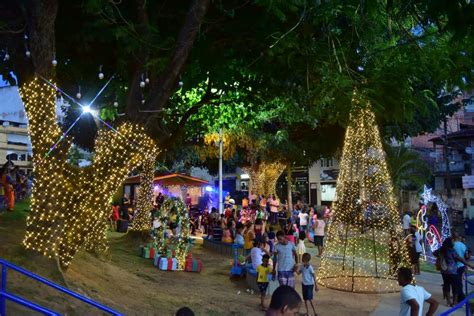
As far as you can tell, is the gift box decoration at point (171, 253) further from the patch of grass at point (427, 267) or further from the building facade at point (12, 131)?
the building facade at point (12, 131)

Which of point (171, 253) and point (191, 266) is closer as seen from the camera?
point (191, 266)

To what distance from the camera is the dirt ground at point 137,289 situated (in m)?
7.70

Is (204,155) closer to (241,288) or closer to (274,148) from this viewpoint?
(274,148)

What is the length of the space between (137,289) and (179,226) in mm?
4321

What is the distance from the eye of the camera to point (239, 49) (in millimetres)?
11164

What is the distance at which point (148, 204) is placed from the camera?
63.1 feet

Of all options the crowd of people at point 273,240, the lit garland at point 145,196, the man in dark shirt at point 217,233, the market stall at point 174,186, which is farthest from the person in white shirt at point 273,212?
the lit garland at point 145,196

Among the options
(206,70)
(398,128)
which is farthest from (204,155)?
(206,70)

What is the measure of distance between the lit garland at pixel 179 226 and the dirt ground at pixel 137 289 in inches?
26.3

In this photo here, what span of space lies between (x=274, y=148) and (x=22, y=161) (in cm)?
3490

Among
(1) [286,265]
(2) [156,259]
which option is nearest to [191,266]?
(2) [156,259]

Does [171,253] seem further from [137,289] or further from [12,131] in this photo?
[12,131]

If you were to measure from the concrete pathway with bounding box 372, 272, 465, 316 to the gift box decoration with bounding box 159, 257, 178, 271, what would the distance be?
577 centimetres

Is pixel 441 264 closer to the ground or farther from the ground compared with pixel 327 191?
closer to the ground
